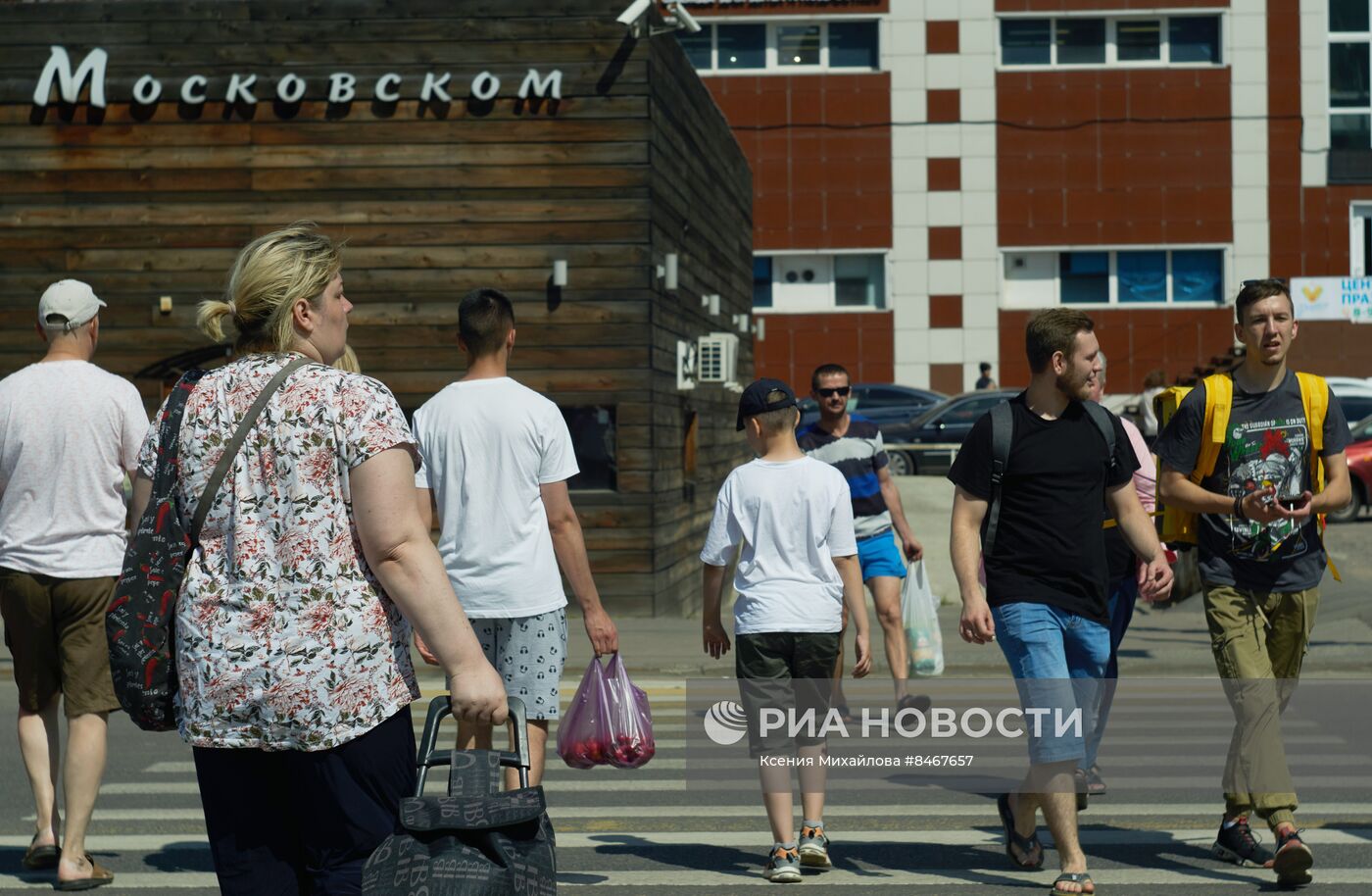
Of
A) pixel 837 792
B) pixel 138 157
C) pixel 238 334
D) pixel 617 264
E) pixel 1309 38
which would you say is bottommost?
pixel 837 792

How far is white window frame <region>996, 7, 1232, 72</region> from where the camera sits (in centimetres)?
4053

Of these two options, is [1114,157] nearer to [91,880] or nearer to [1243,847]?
[1243,847]

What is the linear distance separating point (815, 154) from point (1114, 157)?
683 cm

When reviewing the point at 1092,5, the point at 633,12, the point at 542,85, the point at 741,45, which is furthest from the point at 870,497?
the point at 1092,5

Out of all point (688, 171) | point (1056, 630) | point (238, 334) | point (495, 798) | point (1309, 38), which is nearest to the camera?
point (495, 798)

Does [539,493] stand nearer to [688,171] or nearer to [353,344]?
[353,344]

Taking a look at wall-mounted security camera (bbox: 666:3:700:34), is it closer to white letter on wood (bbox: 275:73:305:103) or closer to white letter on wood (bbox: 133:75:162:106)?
white letter on wood (bbox: 275:73:305:103)

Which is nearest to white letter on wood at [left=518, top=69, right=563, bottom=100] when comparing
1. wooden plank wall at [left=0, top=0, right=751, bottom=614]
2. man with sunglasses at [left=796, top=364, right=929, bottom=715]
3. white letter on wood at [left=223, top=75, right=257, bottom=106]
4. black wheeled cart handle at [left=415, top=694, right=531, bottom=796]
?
wooden plank wall at [left=0, top=0, right=751, bottom=614]

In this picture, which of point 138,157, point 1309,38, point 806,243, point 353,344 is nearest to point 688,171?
point 353,344

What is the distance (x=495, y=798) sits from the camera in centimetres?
351

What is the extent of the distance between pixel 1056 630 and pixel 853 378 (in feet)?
119

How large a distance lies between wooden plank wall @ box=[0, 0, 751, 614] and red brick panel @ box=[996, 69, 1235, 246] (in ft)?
87.9

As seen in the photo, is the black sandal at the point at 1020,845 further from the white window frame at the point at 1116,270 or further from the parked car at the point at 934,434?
the white window frame at the point at 1116,270

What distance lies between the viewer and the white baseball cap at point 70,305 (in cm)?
636
